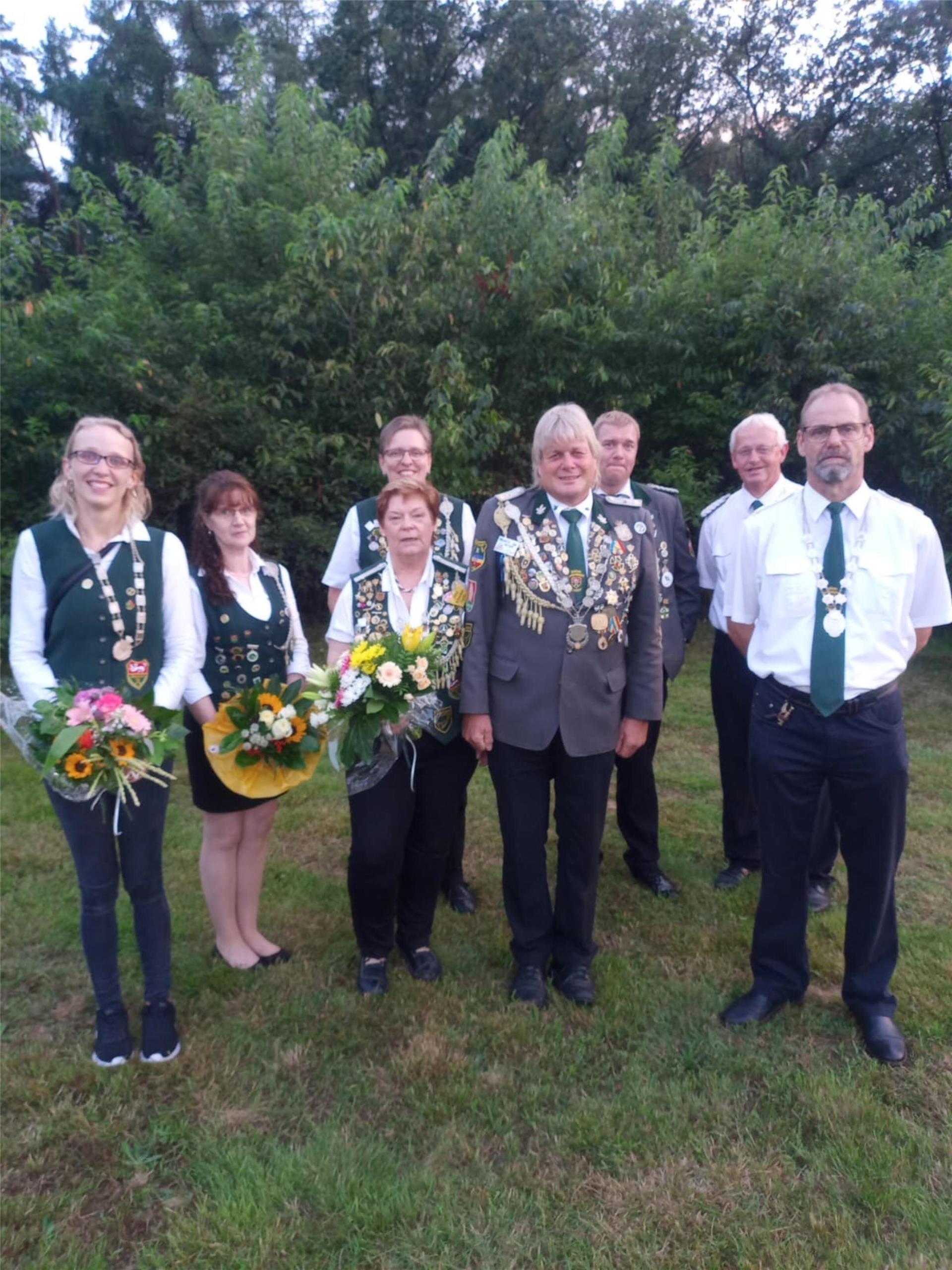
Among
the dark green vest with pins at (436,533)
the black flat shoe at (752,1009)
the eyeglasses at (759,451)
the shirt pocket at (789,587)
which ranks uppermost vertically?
the eyeglasses at (759,451)

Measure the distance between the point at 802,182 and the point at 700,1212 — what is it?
1843 cm

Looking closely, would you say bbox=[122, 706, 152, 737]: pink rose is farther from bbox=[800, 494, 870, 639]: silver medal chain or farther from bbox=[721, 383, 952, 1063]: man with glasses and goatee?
bbox=[800, 494, 870, 639]: silver medal chain

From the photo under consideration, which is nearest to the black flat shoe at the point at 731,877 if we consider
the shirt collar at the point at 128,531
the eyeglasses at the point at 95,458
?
the shirt collar at the point at 128,531

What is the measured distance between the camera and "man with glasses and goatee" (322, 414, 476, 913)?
3721 mm

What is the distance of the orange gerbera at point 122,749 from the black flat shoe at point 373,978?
1.34 metres

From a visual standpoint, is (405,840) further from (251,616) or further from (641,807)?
(641,807)

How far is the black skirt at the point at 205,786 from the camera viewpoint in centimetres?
338

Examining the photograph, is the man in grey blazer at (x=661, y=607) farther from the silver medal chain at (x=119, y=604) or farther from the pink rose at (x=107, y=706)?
the pink rose at (x=107, y=706)

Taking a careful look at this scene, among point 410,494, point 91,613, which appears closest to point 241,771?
point 91,613

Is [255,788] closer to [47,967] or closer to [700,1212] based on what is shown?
[47,967]

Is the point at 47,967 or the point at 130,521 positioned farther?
the point at 47,967

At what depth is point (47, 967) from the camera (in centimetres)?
368

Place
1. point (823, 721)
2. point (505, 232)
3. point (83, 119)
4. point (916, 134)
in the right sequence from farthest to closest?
1. point (83, 119)
2. point (916, 134)
3. point (505, 232)
4. point (823, 721)

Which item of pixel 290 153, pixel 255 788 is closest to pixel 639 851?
pixel 255 788
